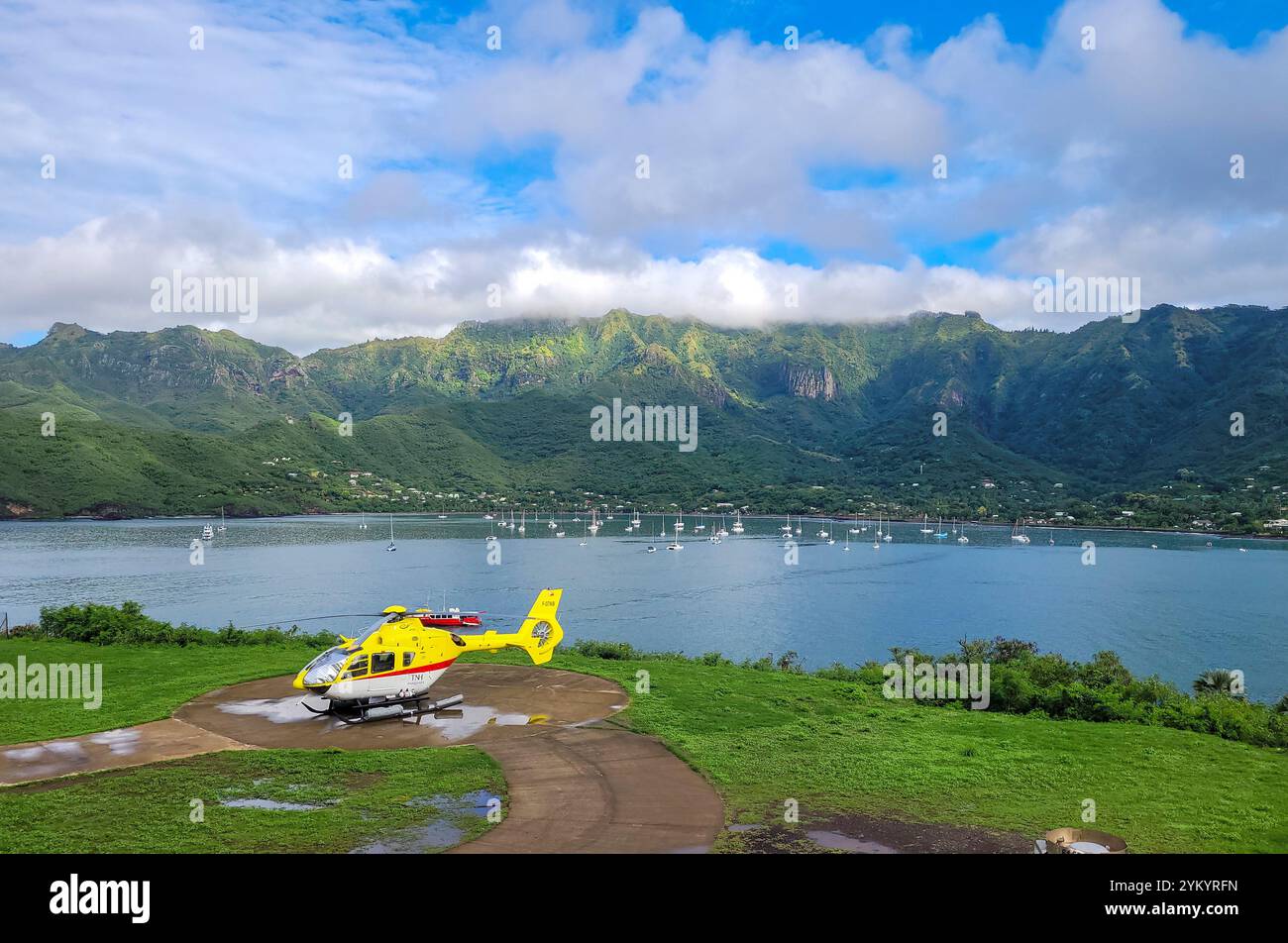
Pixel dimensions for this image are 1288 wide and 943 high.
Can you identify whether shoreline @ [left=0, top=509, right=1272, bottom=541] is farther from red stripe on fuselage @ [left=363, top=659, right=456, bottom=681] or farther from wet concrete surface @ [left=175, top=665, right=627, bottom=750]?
red stripe on fuselage @ [left=363, top=659, right=456, bottom=681]

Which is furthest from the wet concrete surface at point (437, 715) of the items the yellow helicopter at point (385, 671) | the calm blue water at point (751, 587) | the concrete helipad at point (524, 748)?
the calm blue water at point (751, 587)

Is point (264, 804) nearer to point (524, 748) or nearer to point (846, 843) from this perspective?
point (524, 748)

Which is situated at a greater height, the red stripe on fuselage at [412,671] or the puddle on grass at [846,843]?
the red stripe on fuselage at [412,671]

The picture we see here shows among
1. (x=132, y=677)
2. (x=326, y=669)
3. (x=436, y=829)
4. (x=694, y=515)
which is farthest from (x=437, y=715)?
(x=694, y=515)

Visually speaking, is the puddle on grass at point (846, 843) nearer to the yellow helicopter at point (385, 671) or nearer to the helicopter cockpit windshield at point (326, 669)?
the yellow helicopter at point (385, 671)
